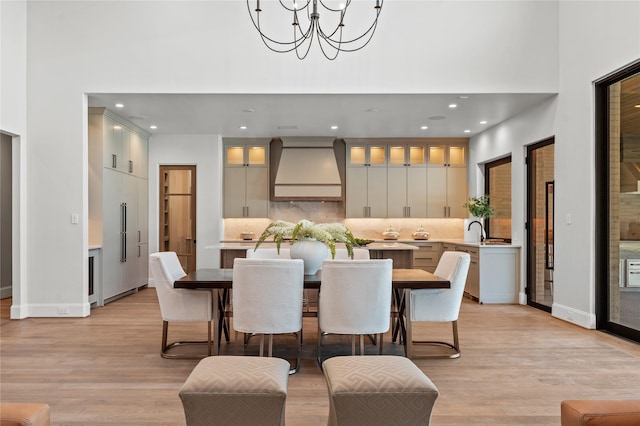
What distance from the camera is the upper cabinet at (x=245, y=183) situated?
886 centimetres

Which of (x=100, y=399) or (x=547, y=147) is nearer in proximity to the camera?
(x=100, y=399)

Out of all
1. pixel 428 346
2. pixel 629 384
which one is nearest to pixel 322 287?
pixel 428 346

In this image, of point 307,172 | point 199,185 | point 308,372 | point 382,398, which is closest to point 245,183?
point 199,185

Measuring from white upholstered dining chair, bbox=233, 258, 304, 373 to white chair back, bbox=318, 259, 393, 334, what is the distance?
0.21 metres

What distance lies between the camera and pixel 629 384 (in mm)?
3332

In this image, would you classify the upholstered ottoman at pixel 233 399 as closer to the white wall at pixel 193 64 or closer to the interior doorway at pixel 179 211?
the white wall at pixel 193 64

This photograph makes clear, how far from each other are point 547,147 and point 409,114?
183 centimetres

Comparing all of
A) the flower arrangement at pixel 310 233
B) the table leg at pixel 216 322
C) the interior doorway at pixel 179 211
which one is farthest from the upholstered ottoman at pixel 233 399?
the interior doorway at pixel 179 211

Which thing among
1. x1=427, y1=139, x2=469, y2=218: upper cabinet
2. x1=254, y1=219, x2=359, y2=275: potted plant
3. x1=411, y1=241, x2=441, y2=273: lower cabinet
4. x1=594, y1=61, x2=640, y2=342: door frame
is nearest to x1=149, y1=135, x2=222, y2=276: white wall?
x1=411, y1=241, x2=441, y2=273: lower cabinet

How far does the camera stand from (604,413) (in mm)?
1629

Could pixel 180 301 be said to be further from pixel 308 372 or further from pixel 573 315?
pixel 573 315

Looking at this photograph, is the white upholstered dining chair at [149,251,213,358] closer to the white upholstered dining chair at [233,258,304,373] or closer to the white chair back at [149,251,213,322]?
the white chair back at [149,251,213,322]

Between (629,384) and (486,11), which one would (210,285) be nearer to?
(629,384)

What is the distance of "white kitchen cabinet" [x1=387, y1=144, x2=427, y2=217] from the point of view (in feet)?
29.4
